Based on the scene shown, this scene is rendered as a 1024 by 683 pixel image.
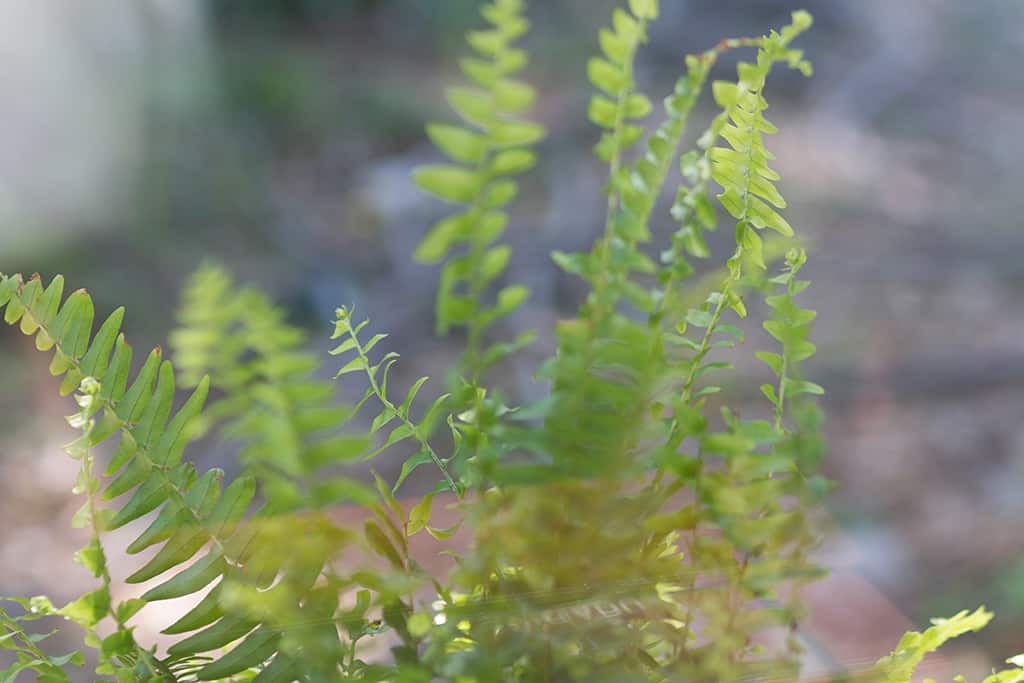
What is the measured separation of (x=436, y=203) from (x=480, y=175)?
6.16 feet

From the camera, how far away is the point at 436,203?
207 centimetres

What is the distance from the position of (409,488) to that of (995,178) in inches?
67.4

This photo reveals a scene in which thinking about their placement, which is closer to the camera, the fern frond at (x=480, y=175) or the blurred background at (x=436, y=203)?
the fern frond at (x=480, y=175)

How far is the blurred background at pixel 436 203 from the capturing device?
159 centimetres

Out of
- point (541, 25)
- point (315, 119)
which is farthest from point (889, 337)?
point (315, 119)

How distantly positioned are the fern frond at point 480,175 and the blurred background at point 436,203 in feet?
4.19

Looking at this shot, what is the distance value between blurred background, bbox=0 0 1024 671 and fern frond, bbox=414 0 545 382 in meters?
1.28

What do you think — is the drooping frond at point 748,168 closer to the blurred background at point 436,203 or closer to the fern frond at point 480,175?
the fern frond at point 480,175

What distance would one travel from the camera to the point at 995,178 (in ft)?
7.48

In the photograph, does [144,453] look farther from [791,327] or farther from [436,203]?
[436,203]

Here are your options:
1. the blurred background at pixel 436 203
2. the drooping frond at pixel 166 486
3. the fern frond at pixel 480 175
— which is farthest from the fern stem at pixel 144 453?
the blurred background at pixel 436 203

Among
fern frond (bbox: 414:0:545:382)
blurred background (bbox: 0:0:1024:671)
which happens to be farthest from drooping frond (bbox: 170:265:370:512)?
blurred background (bbox: 0:0:1024:671)

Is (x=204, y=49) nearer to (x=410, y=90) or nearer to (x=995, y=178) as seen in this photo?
(x=410, y=90)

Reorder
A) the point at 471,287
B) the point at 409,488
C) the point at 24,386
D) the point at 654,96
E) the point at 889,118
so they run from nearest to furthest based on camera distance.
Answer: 1. the point at 471,287
2. the point at 409,488
3. the point at 24,386
4. the point at 654,96
5. the point at 889,118
